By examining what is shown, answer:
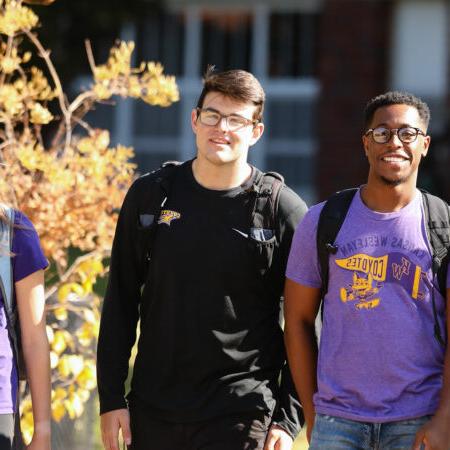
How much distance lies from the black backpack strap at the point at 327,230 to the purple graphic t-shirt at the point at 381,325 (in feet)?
0.07

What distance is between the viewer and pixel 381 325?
3779mm

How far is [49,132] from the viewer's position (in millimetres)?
16172

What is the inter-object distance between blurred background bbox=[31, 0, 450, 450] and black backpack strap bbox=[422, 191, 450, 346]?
445 inches

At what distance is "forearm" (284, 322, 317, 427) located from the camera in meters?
4.03

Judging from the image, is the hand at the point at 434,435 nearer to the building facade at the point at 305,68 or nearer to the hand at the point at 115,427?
the hand at the point at 115,427

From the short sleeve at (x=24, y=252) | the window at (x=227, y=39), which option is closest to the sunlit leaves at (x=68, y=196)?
the short sleeve at (x=24, y=252)

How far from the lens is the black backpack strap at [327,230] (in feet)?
12.8

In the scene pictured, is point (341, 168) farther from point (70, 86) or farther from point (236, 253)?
point (236, 253)

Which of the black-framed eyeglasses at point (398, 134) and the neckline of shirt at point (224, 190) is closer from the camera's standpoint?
the black-framed eyeglasses at point (398, 134)

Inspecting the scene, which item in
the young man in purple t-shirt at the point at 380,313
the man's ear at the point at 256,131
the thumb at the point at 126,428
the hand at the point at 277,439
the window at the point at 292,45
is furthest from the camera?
the window at the point at 292,45

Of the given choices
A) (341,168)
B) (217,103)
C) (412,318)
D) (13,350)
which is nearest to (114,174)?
(217,103)

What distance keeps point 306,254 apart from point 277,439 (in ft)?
2.26

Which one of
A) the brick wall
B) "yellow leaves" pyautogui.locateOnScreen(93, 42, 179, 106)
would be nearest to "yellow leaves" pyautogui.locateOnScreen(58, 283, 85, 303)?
"yellow leaves" pyautogui.locateOnScreen(93, 42, 179, 106)

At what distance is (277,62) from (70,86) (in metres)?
3.18
